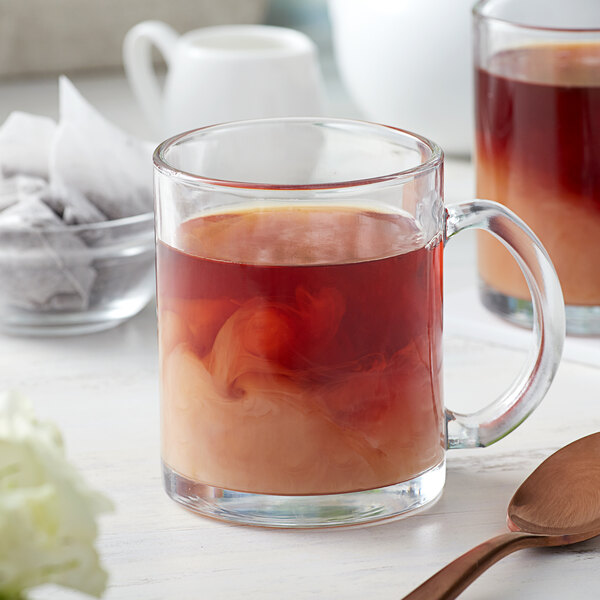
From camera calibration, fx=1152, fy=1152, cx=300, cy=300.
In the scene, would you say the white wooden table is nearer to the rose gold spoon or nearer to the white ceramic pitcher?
the rose gold spoon

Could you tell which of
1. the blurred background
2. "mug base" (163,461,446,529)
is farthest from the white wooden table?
the blurred background

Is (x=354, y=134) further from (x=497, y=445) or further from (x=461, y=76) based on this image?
(x=461, y=76)

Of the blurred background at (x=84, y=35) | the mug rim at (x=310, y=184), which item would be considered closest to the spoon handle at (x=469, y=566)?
the mug rim at (x=310, y=184)

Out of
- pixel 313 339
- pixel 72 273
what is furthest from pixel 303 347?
pixel 72 273

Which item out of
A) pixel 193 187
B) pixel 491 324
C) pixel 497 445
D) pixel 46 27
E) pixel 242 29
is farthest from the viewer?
pixel 46 27

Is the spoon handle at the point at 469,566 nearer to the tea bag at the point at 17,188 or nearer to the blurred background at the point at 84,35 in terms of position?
the tea bag at the point at 17,188

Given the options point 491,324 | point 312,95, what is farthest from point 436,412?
point 312,95
